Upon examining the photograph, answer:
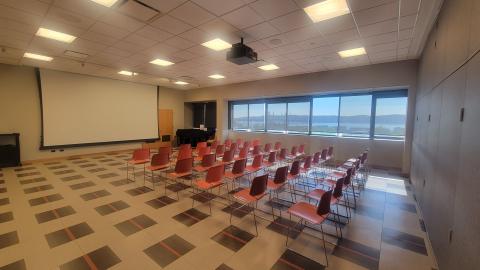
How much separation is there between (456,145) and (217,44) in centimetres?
441

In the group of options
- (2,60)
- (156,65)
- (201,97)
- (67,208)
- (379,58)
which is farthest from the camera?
(201,97)

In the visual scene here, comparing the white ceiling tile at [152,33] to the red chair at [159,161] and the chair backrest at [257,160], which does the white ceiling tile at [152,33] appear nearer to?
the red chair at [159,161]

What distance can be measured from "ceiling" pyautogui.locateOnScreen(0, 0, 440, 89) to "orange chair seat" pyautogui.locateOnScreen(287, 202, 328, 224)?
296cm

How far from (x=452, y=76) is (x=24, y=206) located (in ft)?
22.4

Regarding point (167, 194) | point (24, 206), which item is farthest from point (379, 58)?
point (24, 206)

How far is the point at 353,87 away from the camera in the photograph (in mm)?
6723

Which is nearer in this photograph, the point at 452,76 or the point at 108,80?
the point at 452,76

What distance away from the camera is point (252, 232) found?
2971 mm

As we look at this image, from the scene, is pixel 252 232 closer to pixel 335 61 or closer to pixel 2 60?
pixel 335 61

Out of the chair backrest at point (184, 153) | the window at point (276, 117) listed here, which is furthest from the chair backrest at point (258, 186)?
the window at point (276, 117)

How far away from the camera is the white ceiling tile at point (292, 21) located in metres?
3.36

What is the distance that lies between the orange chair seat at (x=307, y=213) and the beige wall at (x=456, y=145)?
3.76 feet

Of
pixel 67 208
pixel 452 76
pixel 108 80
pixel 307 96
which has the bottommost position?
pixel 67 208

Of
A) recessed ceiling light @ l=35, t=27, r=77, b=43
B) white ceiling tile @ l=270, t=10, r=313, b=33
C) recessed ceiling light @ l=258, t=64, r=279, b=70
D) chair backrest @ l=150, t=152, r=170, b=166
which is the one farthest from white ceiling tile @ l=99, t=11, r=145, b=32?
recessed ceiling light @ l=258, t=64, r=279, b=70
